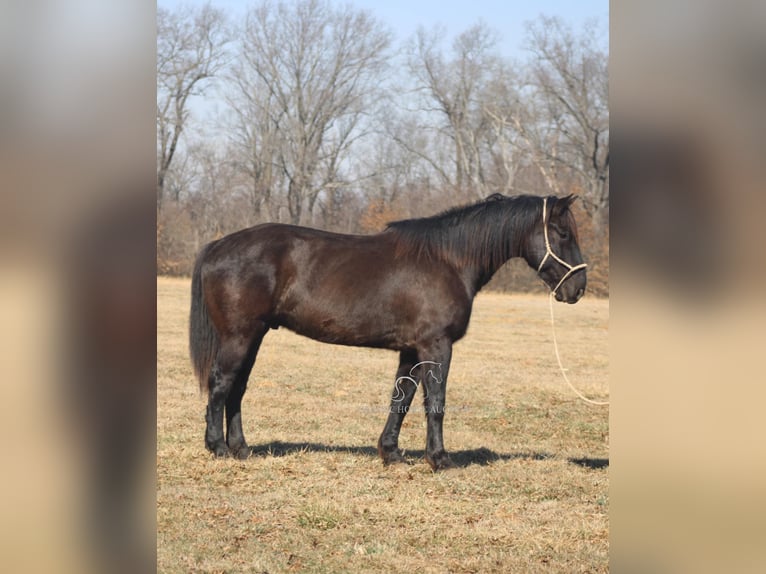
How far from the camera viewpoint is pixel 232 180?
120ft

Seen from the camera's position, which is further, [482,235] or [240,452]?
[482,235]

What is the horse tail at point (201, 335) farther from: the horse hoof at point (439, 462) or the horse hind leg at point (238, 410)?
the horse hoof at point (439, 462)

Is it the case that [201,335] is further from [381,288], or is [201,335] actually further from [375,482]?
[375,482]

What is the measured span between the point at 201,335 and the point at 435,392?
6.51 ft

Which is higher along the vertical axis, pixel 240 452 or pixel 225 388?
pixel 225 388

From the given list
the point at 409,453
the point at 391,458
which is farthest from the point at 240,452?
the point at 409,453

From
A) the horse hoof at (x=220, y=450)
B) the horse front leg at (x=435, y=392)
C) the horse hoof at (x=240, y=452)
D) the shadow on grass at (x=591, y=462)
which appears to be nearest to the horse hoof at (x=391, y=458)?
the horse front leg at (x=435, y=392)

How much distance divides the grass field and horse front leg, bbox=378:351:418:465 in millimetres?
126

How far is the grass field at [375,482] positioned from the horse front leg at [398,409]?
13 cm

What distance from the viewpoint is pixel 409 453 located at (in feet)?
23.2

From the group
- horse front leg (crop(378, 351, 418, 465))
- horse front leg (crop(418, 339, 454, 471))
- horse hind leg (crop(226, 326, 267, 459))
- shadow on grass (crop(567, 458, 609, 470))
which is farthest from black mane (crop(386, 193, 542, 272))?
shadow on grass (crop(567, 458, 609, 470))
